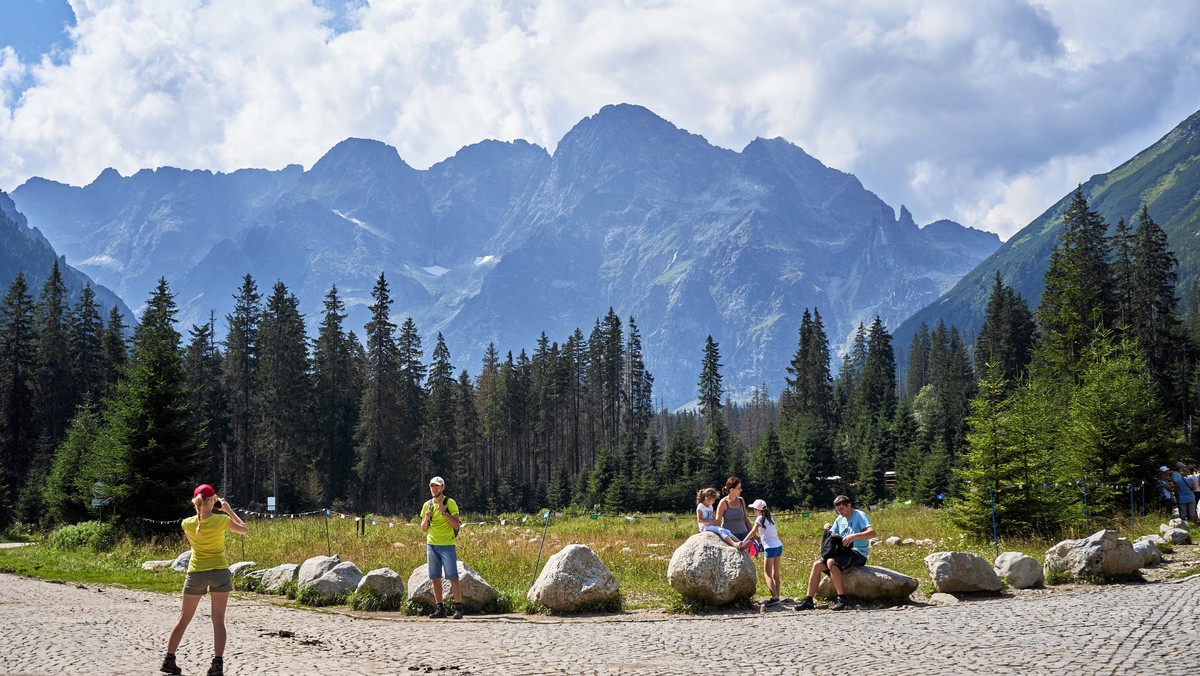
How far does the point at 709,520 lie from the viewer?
13.2 meters

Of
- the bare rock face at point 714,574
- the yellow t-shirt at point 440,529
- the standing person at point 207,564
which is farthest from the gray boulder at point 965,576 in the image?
the standing person at point 207,564

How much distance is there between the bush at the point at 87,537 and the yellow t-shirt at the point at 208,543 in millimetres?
20299

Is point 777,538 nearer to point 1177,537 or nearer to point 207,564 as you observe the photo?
point 207,564

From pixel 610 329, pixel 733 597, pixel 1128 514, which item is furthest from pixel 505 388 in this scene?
pixel 733 597

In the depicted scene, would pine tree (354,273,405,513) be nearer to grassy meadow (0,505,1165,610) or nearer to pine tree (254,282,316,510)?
pine tree (254,282,316,510)

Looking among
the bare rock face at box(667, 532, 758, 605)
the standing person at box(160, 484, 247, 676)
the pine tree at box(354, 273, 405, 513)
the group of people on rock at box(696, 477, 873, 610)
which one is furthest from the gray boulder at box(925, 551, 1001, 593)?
the pine tree at box(354, 273, 405, 513)

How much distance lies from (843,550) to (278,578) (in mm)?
11111

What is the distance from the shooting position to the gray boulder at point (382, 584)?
1328 cm

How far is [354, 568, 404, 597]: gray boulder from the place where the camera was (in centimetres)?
1328

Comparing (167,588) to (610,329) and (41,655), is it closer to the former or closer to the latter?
(41,655)

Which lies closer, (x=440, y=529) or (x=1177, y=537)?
(x=440, y=529)

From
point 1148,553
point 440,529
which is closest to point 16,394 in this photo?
point 440,529

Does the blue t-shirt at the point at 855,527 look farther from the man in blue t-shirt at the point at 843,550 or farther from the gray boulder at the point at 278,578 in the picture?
the gray boulder at the point at 278,578

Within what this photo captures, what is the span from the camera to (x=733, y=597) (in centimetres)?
1211
